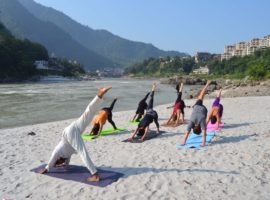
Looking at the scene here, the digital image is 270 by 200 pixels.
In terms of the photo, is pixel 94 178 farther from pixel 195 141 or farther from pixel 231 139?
pixel 231 139

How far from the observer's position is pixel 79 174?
7.58m

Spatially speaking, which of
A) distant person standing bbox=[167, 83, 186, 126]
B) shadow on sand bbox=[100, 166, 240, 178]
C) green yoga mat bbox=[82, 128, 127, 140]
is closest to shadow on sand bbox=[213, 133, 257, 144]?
shadow on sand bbox=[100, 166, 240, 178]

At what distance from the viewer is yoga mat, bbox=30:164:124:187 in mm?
7161

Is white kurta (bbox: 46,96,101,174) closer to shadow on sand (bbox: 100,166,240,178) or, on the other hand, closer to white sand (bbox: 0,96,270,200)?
white sand (bbox: 0,96,270,200)

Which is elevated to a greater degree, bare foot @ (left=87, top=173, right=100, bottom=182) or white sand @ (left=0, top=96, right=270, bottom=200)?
bare foot @ (left=87, top=173, right=100, bottom=182)

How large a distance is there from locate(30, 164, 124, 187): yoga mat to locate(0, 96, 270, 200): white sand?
0.15 meters

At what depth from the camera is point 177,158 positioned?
8.97 metres

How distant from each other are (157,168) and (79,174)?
1.87 meters

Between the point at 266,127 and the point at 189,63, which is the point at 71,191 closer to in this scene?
the point at 266,127

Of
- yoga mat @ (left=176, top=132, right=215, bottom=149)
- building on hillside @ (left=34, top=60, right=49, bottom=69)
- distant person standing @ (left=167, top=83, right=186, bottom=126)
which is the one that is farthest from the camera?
building on hillside @ (left=34, top=60, right=49, bottom=69)

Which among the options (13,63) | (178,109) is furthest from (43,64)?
(178,109)

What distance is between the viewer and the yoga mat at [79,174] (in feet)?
23.5

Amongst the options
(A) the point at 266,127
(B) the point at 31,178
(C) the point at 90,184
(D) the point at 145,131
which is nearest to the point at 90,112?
(C) the point at 90,184

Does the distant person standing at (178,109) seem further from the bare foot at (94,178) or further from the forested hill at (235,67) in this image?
the forested hill at (235,67)
